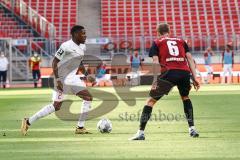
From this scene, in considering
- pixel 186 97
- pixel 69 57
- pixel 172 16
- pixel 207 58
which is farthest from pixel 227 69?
pixel 186 97

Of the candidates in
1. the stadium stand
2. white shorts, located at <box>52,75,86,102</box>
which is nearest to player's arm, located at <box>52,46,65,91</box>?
white shorts, located at <box>52,75,86,102</box>

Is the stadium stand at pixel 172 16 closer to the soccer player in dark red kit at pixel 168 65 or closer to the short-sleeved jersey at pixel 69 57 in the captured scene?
the short-sleeved jersey at pixel 69 57

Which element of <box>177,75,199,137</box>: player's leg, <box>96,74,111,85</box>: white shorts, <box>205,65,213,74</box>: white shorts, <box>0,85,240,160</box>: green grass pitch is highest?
<box>177,75,199,137</box>: player's leg

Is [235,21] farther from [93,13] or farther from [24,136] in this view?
[24,136]

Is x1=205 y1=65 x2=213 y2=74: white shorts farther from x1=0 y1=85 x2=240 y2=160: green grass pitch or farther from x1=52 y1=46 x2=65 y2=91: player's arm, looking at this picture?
x1=52 y1=46 x2=65 y2=91: player's arm

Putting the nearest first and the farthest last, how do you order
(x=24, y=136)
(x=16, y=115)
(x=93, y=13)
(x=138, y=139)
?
(x=138, y=139) → (x=24, y=136) → (x=16, y=115) → (x=93, y=13)

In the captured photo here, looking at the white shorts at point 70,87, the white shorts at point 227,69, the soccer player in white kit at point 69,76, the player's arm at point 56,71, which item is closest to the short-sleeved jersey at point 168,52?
the soccer player in white kit at point 69,76

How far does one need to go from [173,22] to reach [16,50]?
40.8 ft

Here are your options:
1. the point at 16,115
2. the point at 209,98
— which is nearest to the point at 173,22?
the point at 209,98

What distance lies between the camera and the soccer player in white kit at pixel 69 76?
1559 cm

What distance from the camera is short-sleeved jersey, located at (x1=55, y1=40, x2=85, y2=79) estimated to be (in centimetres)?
1563

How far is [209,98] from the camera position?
96.1 ft

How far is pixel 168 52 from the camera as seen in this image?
46.4ft

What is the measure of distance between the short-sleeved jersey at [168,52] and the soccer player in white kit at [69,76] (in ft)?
6.52
